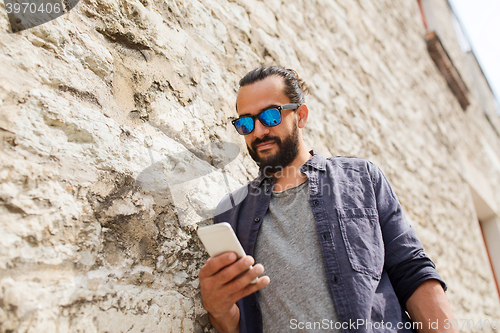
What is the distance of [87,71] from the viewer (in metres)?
1.14

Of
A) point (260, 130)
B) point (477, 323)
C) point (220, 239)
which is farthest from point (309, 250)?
point (477, 323)

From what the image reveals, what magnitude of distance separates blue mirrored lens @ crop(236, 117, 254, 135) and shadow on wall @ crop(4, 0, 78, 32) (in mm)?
728

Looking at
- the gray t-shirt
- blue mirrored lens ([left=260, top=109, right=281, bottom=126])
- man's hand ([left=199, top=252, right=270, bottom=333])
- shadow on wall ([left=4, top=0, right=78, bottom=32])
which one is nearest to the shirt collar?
the gray t-shirt

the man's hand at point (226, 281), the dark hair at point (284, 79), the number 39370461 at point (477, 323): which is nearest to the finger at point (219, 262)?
the man's hand at point (226, 281)

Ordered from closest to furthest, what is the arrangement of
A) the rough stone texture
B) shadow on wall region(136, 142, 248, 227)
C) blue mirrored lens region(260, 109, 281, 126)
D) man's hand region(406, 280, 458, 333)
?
the rough stone texture < man's hand region(406, 280, 458, 333) < shadow on wall region(136, 142, 248, 227) < blue mirrored lens region(260, 109, 281, 126)

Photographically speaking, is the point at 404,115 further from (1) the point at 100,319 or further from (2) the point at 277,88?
(1) the point at 100,319

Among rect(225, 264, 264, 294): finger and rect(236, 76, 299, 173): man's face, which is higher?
rect(236, 76, 299, 173): man's face

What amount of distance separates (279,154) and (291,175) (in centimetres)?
12

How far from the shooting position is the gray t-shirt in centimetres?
108

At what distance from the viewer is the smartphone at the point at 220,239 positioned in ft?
2.89

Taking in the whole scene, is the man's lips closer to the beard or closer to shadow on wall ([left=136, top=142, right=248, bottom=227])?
the beard

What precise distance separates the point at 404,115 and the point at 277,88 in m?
2.85

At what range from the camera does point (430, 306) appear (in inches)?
44.9

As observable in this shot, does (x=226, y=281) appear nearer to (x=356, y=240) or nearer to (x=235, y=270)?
(x=235, y=270)
